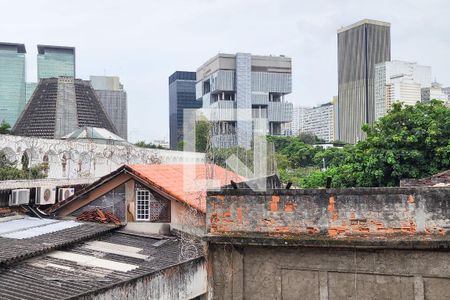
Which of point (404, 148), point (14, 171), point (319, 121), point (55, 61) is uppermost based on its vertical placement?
point (55, 61)

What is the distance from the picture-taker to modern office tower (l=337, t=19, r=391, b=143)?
11981 cm

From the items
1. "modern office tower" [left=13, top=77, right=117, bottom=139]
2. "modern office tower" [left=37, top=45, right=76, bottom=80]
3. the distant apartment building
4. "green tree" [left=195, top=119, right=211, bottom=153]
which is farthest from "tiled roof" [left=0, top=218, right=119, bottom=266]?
the distant apartment building

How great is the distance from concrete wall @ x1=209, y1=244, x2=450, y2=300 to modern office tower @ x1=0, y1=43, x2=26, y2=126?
111 metres

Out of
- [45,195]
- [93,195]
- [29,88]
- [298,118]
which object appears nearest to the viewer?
[93,195]

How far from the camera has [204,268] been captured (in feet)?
29.3

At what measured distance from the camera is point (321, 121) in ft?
526

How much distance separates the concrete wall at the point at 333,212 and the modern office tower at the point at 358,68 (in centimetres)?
11318

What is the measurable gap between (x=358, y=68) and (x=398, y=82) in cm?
2033

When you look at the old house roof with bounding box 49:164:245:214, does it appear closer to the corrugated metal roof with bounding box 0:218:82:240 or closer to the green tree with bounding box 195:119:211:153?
the green tree with bounding box 195:119:211:153

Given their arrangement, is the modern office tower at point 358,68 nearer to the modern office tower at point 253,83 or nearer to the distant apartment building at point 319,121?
the distant apartment building at point 319,121

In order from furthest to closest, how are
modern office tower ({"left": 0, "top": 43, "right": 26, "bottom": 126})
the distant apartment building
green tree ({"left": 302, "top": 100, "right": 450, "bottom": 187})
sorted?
the distant apartment building → modern office tower ({"left": 0, "top": 43, "right": 26, "bottom": 126}) → green tree ({"left": 302, "top": 100, "right": 450, "bottom": 187})

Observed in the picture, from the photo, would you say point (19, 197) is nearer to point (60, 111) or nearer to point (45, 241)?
point (45, 241)

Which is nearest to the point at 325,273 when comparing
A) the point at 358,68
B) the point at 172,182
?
the point at 172,182

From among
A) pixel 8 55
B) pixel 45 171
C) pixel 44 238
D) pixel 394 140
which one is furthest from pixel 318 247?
pixel 8 55
